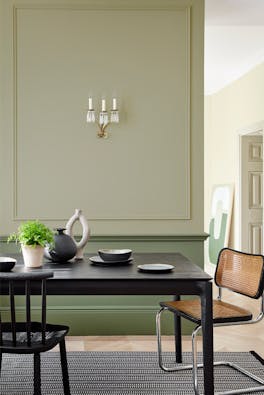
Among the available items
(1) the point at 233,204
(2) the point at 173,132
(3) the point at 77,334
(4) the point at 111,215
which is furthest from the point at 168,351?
(1) the point at 233,204

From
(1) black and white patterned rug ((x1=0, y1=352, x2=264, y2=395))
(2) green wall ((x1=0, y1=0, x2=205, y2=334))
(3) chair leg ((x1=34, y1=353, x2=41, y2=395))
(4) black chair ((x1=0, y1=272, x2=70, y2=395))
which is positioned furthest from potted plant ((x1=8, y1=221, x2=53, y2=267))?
(2) green wall ((x1=0, y1=0, x2=205, y2=334))

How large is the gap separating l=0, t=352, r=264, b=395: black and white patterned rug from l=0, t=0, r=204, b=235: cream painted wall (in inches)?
42.8

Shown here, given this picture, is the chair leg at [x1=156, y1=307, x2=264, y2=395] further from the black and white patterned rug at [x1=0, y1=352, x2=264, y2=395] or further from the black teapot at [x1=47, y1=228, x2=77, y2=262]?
the black teapot at [x1=47, y1=228, x2=77, y2=262]

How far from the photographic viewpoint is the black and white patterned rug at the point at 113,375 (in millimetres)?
3492

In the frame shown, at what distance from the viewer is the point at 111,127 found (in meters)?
4.84

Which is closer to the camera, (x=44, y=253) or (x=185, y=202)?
(x=44, y=253)

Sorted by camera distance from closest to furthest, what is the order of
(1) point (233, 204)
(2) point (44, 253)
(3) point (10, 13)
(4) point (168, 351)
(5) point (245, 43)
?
(2) point (44, 253) < (4) point (168, 351) < (3) point (10, 13) < (5) point (245, 43) < (1) point (233, 204)

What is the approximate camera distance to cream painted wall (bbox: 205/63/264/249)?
7.37m

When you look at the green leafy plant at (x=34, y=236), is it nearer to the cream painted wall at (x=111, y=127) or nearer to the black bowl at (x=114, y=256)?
the black bowl at (x=114, y=256)

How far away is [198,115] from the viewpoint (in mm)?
4859

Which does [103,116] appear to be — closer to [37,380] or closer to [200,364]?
[200,364]

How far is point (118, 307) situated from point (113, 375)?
3.64ft

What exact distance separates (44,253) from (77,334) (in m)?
1.51

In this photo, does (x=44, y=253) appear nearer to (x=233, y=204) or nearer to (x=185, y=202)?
(x=185, y=202)
